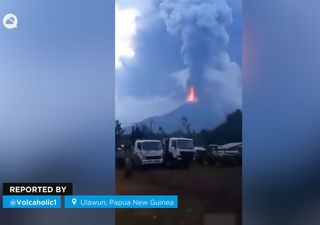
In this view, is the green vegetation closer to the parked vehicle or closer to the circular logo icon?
the parked vehicle

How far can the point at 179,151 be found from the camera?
5.28 feet

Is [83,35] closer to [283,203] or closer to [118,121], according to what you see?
[118,121]

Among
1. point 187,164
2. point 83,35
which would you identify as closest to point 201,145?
point 187,164

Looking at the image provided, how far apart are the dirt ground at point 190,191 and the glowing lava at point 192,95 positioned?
0.30 meters

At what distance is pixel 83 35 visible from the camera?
1.62 metres

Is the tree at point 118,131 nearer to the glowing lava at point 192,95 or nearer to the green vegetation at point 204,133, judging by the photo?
the green vegetation at point 204,133

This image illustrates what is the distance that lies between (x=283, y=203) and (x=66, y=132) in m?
1.06

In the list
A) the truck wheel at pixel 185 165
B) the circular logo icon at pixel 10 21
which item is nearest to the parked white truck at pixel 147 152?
the truck wheel at pixel 185 165

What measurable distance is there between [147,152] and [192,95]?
33 centimetres

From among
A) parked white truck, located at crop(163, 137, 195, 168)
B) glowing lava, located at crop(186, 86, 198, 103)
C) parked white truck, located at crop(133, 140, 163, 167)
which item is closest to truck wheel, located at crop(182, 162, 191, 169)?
parked white truck, located at crop(163, 137, 195, 168)

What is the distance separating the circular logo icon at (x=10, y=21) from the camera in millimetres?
1642

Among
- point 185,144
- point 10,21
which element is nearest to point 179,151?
point 185,144

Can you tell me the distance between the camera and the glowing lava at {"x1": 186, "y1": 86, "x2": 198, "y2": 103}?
1611mm

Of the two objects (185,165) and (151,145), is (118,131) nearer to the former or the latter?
(151,145)
